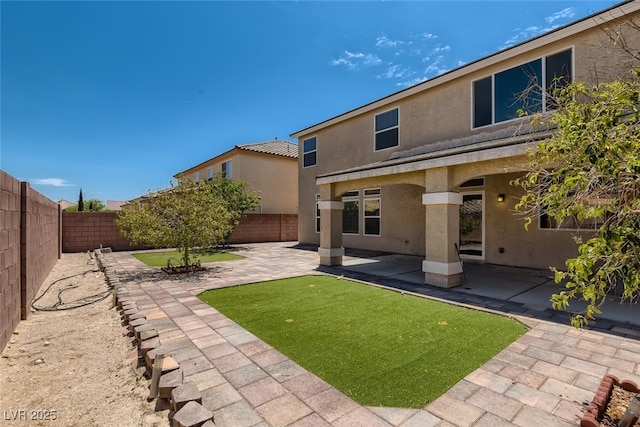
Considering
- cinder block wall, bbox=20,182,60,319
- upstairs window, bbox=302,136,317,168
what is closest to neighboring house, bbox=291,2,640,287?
upstairs window, bbox=302,136,317,168

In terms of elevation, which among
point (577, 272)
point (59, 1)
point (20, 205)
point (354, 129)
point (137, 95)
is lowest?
point (577, 272)

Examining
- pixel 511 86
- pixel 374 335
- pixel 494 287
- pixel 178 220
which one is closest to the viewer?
pixel 374 335

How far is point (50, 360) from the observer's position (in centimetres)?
444

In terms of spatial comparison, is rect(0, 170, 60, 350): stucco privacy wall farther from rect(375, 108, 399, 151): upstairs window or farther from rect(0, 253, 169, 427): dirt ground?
rect(375, 108, 399, 151): upstairs window

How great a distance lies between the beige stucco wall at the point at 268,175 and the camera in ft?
74.1

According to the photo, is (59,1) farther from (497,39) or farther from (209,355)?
Result: (497,39)

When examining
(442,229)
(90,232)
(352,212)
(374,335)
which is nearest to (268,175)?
(352,212)

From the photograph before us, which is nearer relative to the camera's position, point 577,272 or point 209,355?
point 577,272

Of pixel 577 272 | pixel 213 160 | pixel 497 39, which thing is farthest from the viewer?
pixel 213 160

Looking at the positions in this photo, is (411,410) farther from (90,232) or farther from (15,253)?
(90,232)

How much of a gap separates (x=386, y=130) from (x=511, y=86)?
5294 mm

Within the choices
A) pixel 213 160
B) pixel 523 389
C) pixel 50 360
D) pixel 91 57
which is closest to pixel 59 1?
pixel 91 57

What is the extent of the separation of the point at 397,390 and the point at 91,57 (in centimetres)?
1506

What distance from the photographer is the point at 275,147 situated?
25516mm
